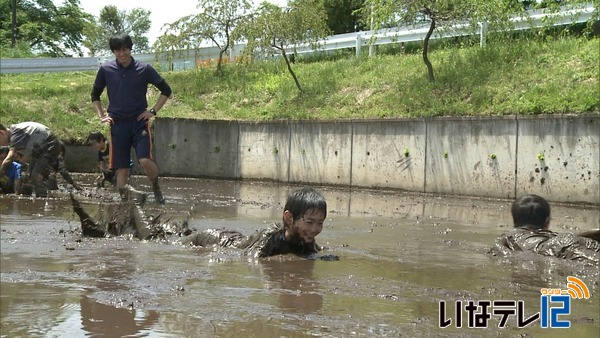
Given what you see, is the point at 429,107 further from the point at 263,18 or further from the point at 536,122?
the point at 263,18

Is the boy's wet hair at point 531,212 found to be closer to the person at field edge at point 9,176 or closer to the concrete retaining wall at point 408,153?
the concrete retaining wall at point 408,153

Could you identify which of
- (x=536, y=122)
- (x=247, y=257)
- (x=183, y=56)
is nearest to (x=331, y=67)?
(x=183, y=56)

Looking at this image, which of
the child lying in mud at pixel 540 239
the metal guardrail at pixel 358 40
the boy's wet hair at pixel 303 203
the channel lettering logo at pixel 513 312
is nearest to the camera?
the channel lettering logo at pixel 513 312

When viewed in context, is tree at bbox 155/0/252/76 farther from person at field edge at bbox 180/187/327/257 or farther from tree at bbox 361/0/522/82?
person at field edge at bbox 180/187/327/257

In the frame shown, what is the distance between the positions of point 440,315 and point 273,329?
1055mm

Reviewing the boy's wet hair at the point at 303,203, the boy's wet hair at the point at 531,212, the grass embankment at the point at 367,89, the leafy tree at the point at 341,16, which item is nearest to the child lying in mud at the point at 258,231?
the boy's wet hair at the point at 303,203

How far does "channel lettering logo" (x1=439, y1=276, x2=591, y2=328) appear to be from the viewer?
464cm

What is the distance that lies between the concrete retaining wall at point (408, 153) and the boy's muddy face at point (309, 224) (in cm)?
904

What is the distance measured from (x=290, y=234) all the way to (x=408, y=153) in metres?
10.7

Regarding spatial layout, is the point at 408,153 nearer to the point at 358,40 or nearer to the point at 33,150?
the point at 358,40

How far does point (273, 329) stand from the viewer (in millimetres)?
4336

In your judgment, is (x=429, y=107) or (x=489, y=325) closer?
(x=489, y=325)

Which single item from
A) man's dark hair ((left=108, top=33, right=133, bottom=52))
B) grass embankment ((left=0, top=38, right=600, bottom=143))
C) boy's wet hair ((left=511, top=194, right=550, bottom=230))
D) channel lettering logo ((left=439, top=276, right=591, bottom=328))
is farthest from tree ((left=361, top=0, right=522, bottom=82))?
channel lettering logo ((left=439, top=276, right=591, bottom=328))

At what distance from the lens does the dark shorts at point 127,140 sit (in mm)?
10688
